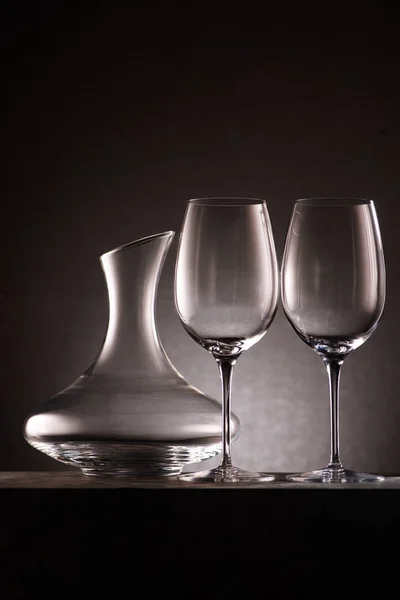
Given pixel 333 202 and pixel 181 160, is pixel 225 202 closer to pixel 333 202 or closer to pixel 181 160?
pixel 333 202

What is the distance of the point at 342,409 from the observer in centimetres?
153

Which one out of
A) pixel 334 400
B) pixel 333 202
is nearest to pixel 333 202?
pixel 333 202

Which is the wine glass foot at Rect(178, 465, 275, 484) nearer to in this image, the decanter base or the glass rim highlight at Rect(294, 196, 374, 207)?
the decanter base

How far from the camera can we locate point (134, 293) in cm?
53

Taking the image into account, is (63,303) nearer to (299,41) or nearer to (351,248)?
(299,41)

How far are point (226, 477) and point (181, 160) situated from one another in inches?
42.5

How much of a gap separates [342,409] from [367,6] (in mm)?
658

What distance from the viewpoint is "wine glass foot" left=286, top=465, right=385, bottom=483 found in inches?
18.3

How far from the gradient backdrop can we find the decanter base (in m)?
0.98

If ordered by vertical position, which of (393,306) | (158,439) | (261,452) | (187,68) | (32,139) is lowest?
(261,452)
